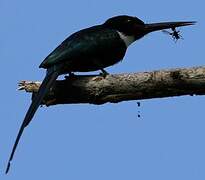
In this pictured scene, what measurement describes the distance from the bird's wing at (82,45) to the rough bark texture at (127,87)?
0.36 metres

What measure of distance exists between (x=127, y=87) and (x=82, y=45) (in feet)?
3.74

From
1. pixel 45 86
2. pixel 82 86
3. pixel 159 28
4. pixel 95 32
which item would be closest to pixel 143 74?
pixel 82 86

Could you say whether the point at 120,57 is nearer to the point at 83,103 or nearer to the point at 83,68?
the point at 83,68

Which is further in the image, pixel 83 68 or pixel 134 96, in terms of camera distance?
pixel 83 68

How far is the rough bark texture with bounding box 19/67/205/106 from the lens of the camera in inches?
212

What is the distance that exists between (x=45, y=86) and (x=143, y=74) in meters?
1.07

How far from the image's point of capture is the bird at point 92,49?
6.18 m

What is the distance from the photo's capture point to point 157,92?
18.2ft

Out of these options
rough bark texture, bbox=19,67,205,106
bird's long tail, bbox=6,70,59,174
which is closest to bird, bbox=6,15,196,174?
bird's long tail, bbox=6,70,59,174

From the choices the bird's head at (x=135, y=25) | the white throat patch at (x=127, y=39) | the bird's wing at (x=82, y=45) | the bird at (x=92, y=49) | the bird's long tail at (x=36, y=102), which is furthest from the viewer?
the bird's head at (x=135, y=25)

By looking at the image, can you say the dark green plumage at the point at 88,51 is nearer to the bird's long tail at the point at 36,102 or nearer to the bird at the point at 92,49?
the bird at the point at 92,49

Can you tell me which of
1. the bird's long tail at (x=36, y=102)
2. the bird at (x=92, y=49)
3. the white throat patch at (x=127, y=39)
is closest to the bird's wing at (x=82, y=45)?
the bird at (x=92, y=49)

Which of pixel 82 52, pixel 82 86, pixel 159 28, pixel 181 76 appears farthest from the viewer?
pixel 159 28

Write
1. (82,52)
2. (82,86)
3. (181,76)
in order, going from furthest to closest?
1. (82,52)
2. (82,86)
3. (181,76)
